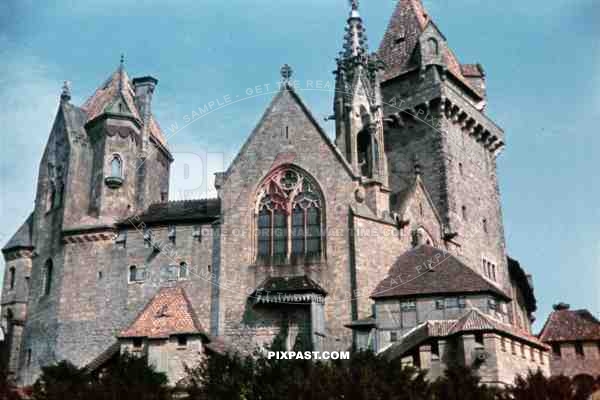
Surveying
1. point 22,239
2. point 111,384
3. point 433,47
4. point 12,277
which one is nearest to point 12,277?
point 12,277

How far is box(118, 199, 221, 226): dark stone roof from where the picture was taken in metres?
42.7

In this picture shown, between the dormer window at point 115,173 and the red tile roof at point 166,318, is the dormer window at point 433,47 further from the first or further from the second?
the red tile roof at point 166,318

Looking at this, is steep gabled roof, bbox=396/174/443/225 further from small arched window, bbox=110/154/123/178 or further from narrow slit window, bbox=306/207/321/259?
small arched window, bbox=110/154/123/178

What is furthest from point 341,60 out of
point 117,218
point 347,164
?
point 117,218

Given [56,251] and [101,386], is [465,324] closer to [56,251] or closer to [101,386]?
[101,386]

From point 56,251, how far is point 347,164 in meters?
16.0

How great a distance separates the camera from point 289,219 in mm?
41750

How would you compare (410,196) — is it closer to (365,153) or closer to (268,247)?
(365,153)

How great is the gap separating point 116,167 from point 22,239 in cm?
673

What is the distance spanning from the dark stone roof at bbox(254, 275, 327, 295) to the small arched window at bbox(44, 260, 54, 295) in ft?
39.0

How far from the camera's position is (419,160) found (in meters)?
51.9

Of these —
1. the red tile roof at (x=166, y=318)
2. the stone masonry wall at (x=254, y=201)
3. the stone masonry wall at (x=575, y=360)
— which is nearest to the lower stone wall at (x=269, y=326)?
the stone masonry wall at (x=254, y=201)

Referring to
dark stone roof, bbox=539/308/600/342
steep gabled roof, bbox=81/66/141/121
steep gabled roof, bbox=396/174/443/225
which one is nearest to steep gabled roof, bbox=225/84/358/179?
steep gabled roof, bbox=396/174/443/225

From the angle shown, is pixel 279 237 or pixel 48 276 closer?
pixel 279 237
